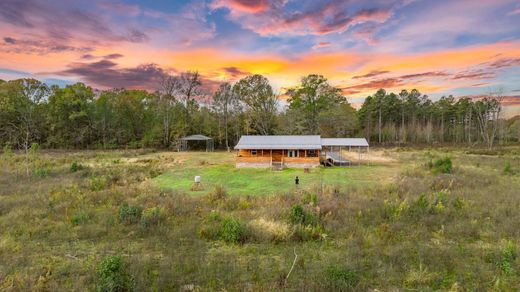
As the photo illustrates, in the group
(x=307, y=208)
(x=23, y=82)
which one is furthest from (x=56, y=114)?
(x=307, y=208)

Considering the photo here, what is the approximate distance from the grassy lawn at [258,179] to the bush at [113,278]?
10137 mm

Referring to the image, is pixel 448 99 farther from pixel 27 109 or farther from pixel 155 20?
pixel 27 109

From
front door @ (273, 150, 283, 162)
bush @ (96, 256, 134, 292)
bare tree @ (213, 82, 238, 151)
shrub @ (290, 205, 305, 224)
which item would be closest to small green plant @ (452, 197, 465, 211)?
shrub @ (290, 205, 305, 224)

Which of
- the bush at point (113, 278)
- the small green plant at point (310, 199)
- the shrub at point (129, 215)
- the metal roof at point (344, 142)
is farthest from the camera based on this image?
the metal roof at point (344, 142)

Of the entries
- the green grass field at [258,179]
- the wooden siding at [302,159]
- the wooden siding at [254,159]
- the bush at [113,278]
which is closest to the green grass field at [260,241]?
the bush at [113,278]

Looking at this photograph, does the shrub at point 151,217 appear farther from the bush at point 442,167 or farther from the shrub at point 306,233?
the bush at point 442,167


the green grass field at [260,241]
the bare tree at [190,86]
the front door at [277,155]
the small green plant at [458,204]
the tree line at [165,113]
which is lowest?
the green grass field at [260,241]

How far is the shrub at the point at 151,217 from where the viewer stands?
962cm

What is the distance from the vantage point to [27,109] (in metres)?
47.6

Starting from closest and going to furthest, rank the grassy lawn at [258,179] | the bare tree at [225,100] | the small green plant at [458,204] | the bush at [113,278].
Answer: the bush at [113,278]
the small green plant at [458,204]
the grassy lawn at [258,179]
the bare tree at [225,100]

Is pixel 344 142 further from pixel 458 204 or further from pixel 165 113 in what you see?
pixel 165 113

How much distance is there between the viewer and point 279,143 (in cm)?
2834

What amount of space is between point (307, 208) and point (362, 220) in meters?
2.12

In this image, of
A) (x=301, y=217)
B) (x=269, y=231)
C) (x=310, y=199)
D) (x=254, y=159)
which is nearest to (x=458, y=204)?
(x=310, y=199)
